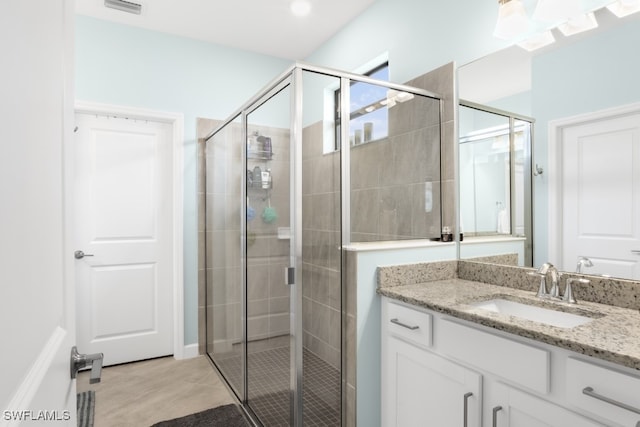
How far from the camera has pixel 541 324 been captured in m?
1.21

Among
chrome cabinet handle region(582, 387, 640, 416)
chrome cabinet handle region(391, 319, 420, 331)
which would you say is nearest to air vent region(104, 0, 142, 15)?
chrome cabinet handle region(391, 319, 420, 331)

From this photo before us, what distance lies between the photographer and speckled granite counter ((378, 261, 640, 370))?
102cm

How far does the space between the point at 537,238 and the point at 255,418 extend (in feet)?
6.00

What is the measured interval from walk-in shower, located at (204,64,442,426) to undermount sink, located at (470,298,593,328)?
581 millimetres

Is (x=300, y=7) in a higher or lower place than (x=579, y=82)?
higher

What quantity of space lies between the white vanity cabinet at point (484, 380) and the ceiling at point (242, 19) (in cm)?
233

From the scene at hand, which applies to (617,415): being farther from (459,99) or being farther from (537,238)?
(459,99)

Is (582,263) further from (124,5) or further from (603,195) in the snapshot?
(124,5)

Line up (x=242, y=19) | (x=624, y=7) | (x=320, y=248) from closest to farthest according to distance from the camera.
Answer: (x=624, y=7) < (x=320, y=248) < (x=242, y=19)

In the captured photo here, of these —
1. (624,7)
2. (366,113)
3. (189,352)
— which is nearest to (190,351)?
(189,352)

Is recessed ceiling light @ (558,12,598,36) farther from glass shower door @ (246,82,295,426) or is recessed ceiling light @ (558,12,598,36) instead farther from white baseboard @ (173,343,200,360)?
white baseboard @ (173,343,200,360)

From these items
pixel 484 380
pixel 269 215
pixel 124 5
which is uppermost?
pixel 124 5

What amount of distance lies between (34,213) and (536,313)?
1.75 m

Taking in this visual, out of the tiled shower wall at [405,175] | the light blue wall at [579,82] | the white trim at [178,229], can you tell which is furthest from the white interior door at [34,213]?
the white trim at [178,229]
